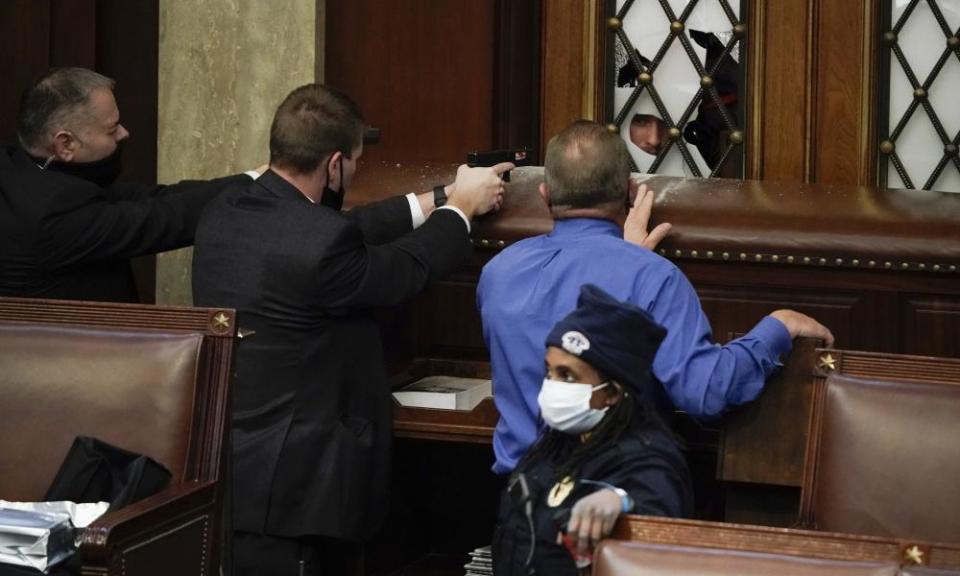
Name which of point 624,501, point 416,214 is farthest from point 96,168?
point 624,501

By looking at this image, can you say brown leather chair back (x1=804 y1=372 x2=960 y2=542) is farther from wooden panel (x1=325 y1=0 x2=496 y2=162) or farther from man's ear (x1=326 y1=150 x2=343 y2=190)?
wooden panel (x1=325 y1=0 x2=496 y2=162)

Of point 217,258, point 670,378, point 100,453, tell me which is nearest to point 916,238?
point 670,378

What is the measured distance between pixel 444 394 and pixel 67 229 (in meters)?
0.99

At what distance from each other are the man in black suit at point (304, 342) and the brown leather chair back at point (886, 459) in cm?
98

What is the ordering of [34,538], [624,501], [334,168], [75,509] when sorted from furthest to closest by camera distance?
[334,168] < [75,509] < [34,538] < [624,501]

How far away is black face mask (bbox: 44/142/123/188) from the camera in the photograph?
13.0 ft

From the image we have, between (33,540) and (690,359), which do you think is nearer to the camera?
(33,540)

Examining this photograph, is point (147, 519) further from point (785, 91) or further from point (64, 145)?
point (785, 91)

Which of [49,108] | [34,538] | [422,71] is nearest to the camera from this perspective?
[34,538]

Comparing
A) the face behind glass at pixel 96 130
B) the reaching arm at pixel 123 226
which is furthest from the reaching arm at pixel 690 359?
the face behind glass at pixel 96 130

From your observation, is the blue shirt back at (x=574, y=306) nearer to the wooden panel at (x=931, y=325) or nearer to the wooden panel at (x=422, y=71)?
the wooden panel at (x=931, y=325)

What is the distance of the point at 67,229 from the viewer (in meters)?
3.85

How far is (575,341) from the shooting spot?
272 centimetres

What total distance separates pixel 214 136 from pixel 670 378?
2.21m
